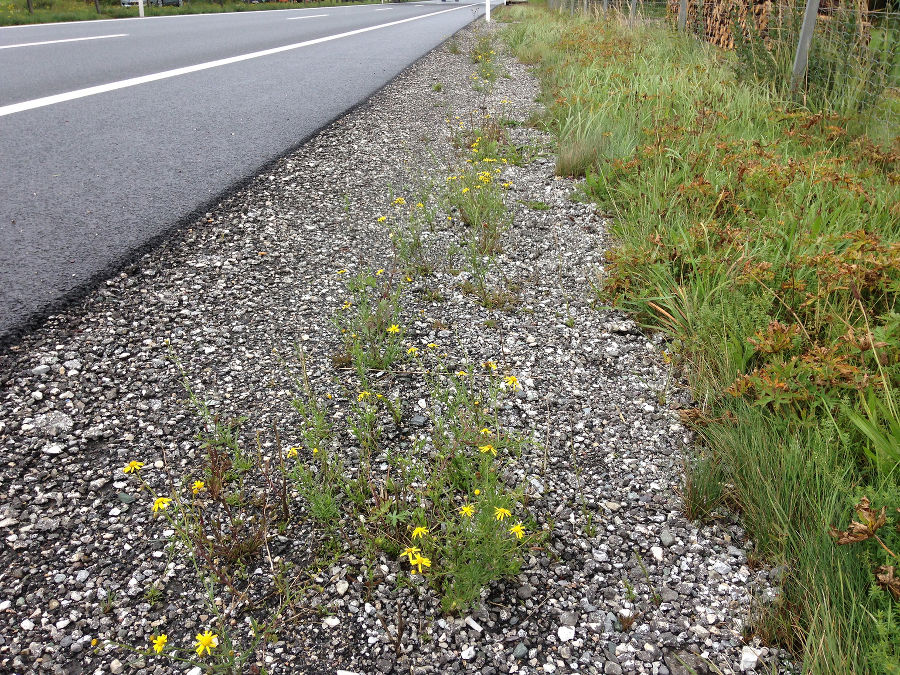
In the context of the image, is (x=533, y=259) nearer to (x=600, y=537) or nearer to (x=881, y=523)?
(x=600, y=537)

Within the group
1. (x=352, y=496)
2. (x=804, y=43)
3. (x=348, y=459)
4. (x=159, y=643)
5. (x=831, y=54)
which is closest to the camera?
(x=159, y=643)

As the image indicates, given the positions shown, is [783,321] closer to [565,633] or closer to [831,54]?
[565,633]

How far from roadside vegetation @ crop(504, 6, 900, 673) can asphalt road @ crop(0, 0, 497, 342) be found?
2615 millimetres

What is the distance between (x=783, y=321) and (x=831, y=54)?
4.02 metres

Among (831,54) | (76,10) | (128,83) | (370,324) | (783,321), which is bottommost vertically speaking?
(370,324)

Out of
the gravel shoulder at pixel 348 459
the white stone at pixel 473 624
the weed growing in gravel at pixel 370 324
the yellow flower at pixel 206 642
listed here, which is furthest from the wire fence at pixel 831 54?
the yellow flower at pixel 206 642

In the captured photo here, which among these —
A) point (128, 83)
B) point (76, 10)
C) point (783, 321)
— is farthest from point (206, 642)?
point (76, 10)

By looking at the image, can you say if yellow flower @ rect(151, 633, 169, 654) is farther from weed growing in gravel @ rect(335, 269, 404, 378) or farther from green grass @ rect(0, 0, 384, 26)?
green grass @ rect(0, 0, 384, 26)

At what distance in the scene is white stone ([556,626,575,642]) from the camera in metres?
1.56

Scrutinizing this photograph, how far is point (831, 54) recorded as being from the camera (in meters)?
4.98

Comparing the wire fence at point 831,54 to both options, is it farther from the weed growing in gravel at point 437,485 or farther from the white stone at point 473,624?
the white stone at point 473,624

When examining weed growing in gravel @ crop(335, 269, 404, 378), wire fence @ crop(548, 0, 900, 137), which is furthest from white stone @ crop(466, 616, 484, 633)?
wire fence @ crop(548, 0, 900, 137)

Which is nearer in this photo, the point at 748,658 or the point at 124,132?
the point at 748,658

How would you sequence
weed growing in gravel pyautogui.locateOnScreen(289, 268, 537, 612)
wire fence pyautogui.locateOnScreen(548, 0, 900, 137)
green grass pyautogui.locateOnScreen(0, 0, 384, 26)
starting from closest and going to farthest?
weed growing in gravel pyautogui.locateOnScreen(289, 268, 537, 612) < wire fence pyautogui.locateOnScreen(548, 0, 900, 137) < green grass pyautogui.locateOnScreen(0, 0, 384, 26)
